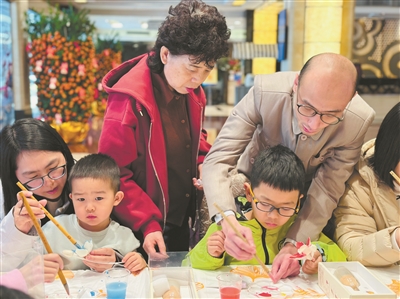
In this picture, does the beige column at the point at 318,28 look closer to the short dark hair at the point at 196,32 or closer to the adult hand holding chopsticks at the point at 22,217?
the short dark hair at the point at 196,32

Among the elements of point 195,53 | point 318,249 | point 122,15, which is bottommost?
point 318,249

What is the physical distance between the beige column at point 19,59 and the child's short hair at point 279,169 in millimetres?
4283

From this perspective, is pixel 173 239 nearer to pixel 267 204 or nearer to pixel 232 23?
pixel 267 204

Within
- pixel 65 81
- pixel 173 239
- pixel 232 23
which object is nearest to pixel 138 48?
pixel 232 23

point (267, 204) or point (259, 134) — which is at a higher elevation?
point (259, 134)

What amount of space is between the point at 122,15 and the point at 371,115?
8.01 meters

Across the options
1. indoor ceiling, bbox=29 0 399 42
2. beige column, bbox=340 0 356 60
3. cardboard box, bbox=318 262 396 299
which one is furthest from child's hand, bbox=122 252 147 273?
indoor ceiling, bbox=29 0 399 42

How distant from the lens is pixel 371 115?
1.75m

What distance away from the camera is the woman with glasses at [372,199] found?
1738 mm

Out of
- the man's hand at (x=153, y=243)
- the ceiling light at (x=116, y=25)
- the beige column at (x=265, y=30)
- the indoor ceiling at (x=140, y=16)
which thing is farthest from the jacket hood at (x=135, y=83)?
the ceiling light at (x=116, y=25)

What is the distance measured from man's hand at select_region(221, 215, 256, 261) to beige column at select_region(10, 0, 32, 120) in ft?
14.5

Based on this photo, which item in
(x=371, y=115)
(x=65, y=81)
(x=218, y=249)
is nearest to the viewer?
(x=218, y=249)

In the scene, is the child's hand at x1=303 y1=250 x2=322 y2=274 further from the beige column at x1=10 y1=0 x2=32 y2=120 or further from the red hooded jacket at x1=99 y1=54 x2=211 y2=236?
the beige column at x1=10 y1=0 x2=32 y2=120

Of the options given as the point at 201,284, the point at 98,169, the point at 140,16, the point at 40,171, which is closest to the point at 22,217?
the point at 40,171
